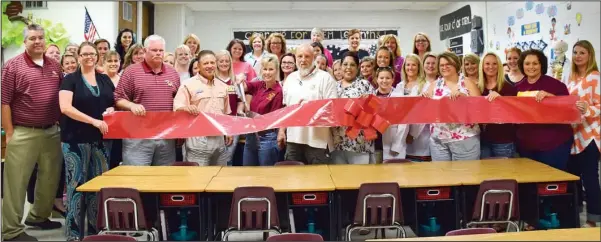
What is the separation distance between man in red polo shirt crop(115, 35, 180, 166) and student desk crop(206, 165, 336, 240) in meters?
0.79

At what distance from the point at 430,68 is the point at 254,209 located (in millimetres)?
2475

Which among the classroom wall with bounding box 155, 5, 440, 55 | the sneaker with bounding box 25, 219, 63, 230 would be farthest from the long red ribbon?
the classroom wall with bounding box 155, 5, 440, 55

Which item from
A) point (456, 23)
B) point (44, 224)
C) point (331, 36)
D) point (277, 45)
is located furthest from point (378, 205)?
point (331, 36)

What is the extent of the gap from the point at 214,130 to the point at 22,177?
165cm

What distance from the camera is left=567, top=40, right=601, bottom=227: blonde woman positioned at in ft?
15.3

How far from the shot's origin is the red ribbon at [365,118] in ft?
15.0

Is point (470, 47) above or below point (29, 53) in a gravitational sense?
above

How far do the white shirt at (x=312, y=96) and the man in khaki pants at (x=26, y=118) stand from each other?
2058mm

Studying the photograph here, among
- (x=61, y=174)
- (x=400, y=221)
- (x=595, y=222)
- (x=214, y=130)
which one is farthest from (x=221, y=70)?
(x=595, y=222)

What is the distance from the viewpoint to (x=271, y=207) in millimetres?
3480

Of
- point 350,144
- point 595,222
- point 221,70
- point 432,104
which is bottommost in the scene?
point 595,222

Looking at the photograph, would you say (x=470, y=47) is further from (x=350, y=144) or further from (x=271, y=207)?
(x=271, y=207)

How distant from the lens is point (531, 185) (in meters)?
4.00

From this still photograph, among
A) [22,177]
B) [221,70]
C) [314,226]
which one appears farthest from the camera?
[221,70]
